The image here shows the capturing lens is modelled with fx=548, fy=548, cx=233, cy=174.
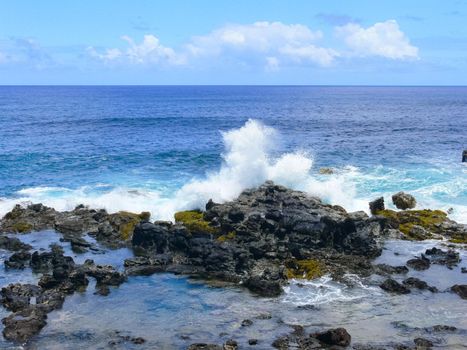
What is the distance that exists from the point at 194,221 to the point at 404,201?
1685 cm

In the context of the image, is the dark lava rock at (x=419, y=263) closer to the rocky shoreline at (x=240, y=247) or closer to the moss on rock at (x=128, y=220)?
the rocky shoreline at (x=240, y=247)

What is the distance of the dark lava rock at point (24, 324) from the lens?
22.8m

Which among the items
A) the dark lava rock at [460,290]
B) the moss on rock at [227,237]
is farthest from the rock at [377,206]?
the dark lava rock at [460,290]

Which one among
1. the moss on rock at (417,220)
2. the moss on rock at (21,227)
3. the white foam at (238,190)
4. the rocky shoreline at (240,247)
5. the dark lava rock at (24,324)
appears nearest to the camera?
the dark lava rock at (24,324)

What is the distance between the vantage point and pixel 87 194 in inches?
1922

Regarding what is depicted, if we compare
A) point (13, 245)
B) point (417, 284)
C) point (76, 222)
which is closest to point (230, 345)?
point (417, 284)

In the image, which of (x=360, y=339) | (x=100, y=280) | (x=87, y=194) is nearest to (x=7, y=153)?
(x=87, y=194)

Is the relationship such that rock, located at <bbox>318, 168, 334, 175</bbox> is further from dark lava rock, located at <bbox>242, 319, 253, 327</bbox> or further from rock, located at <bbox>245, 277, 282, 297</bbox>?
dark lava rock, located at <bbox>242, 319, 253, 327</bbox>

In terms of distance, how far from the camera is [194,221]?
37.9m

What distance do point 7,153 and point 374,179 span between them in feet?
149

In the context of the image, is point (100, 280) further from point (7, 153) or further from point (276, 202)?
point (7, 153)

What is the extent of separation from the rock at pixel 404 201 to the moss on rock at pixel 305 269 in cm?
1456

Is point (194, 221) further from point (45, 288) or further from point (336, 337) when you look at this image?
point (336, 337)

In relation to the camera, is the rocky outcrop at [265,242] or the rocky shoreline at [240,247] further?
the rocky outcrop at [265,242]
